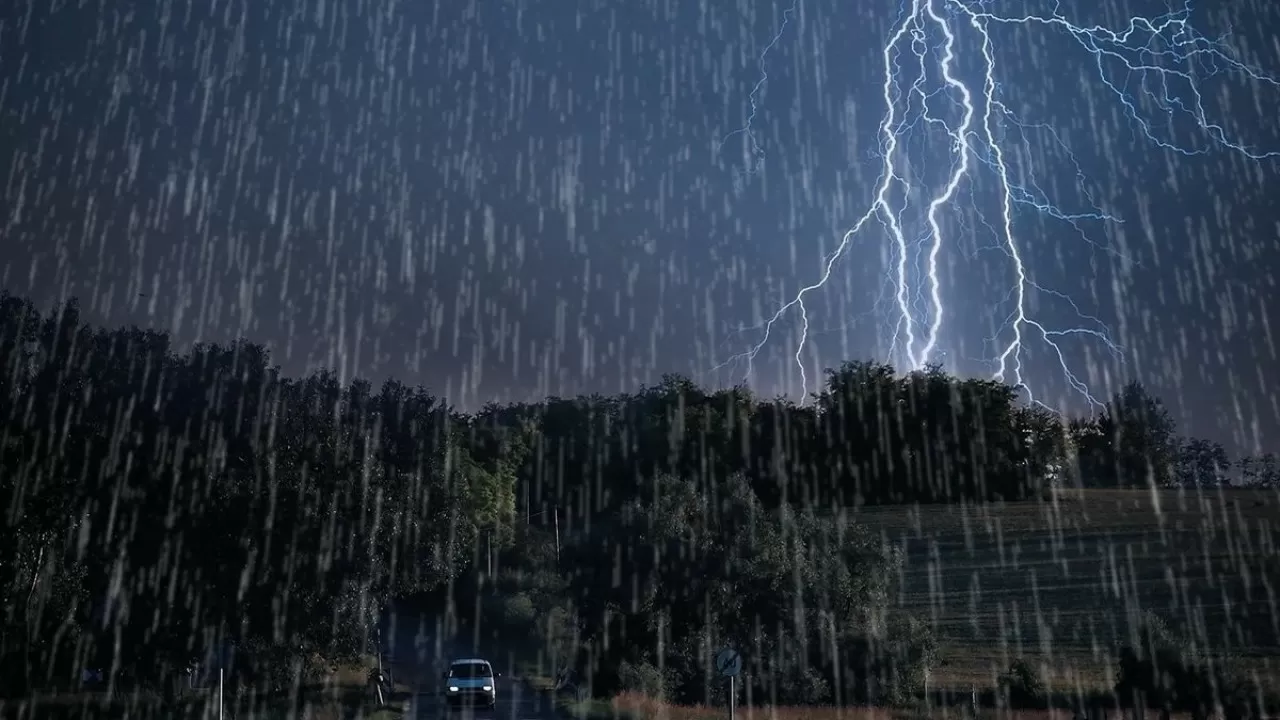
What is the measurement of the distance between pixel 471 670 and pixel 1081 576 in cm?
3755

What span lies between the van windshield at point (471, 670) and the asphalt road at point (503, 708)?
101 centimetres

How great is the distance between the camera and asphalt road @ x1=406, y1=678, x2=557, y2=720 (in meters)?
30.4

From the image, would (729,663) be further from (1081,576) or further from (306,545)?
(1081,576)

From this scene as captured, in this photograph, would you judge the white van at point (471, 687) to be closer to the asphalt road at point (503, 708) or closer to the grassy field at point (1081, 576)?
the asphalt road at point (503, 708)

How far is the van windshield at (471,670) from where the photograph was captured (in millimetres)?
34969

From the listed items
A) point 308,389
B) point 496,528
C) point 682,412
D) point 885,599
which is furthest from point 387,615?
point 308,389

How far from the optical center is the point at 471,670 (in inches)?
1382

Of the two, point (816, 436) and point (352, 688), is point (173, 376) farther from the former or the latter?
point (816, 436)

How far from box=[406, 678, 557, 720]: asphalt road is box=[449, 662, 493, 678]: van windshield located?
39.7 inches

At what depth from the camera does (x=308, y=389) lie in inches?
1115

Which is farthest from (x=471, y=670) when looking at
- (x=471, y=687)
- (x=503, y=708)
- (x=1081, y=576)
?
(x=1081, y=576)

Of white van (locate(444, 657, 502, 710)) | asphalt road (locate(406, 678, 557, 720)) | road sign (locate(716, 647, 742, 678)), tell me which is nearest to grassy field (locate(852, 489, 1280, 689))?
asphalt road (locate(406, 678, 557, 720))

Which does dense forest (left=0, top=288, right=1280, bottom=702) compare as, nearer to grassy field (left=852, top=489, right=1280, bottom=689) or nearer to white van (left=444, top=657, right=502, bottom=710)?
white van (left=444, top=657, right=502, bottom=710)

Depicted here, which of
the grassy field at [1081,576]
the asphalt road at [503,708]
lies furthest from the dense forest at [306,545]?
the grassy field at [1081,576]
